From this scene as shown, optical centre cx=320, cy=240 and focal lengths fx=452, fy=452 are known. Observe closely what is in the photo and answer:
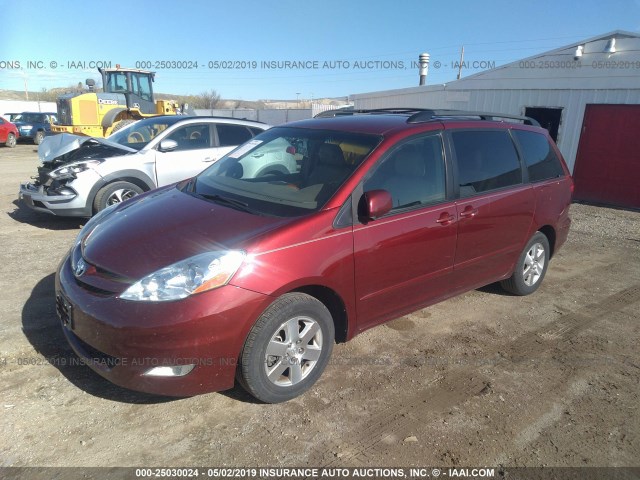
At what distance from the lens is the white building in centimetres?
984

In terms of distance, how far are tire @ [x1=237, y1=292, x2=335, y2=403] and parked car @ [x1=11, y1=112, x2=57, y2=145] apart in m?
24.4

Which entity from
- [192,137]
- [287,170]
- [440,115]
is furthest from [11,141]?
[440,115]

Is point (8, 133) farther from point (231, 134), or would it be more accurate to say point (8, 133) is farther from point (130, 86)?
point (231, 134)

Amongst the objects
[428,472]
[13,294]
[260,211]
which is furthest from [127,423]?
[13,294]

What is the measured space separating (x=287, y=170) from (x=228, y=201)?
60 cm

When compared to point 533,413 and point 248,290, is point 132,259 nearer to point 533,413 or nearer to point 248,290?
point 248,290

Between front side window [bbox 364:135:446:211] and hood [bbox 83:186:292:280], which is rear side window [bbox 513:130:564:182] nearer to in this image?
front side window [bbox 364:135:446:211]

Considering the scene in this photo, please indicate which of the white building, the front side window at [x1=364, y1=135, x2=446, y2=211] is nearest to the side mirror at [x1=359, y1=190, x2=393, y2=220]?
the front side window at [x1=364, y1=135, x2=446, y2=211]

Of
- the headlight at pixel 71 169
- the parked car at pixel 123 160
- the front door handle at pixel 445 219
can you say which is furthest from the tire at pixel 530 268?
the headlight at pixel 71 169

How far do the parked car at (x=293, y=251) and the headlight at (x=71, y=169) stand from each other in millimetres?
3291

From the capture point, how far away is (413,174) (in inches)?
139

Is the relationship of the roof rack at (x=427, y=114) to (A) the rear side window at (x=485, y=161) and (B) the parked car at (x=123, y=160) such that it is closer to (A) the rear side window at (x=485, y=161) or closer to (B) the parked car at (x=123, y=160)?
(A) the rear side window at (x=485, y=161)

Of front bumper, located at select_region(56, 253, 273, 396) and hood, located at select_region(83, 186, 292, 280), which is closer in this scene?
front bumper, located at select_region(56, 253, 273, 396)

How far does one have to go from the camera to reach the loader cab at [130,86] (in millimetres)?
17328
